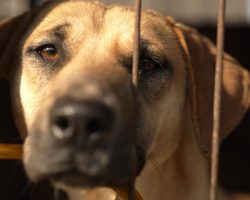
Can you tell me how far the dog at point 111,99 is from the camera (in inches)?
84.3

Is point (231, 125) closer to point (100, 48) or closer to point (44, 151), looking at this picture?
point (100, 48)

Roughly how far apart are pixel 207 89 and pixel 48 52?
0.77m

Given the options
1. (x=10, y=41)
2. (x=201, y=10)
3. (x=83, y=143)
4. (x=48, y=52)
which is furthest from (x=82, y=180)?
(x=201, y=10)

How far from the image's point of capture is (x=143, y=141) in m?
2.65

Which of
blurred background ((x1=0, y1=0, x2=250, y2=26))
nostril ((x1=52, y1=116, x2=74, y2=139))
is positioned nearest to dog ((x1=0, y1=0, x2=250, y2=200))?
nostril ((x1=52, y1=116, x2=74, y2=139))

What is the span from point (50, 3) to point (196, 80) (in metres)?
0.79

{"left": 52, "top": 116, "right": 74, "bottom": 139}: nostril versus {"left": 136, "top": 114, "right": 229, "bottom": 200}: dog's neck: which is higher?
{"left": 52, "top": 116, "right": 74, "bottom": 139}: nostril

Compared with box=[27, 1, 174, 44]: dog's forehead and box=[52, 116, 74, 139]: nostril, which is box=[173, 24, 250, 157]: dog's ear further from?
box=[52, 116, 74, 139]: nostril

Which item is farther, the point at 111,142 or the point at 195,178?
the point at 195,178

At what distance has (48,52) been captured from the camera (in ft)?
9.18

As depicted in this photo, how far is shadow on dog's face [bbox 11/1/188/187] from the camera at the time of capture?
83.6 inches

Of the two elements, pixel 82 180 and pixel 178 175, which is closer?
pixel 82 180

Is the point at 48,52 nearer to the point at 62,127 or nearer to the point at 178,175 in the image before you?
the point at 62,127

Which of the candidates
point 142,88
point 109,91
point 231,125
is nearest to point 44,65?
point 142,88
